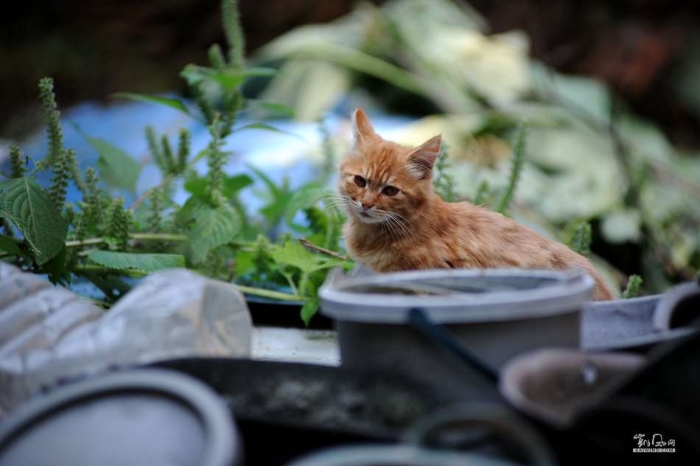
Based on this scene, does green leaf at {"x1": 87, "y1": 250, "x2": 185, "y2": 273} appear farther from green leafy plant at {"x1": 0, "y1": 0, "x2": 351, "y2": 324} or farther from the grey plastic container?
the grey plastic container

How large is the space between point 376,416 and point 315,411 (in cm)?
8

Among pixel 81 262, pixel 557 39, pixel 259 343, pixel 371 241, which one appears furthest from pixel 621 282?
pixel 557 39

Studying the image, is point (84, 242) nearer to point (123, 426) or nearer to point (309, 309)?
A: point (309, 309)

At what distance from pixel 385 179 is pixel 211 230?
50 cm

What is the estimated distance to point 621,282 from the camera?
293 cm

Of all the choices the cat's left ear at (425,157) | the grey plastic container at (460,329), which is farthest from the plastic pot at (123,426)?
the cat's left ear at (425,157)

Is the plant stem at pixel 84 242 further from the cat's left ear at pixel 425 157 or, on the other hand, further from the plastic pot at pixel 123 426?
the plastic pot at pixel 123 426

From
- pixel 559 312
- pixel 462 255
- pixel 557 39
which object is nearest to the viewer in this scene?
pixel 559 312

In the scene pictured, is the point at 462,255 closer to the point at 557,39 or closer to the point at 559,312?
the point at 559,312

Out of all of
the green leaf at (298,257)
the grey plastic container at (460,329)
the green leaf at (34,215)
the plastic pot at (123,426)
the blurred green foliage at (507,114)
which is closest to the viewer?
the plastic pot at (123,426)

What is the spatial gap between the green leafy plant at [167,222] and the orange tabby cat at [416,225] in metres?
0.11

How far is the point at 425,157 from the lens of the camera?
208 cm

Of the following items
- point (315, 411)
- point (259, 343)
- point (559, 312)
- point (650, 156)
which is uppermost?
point (559, 312)

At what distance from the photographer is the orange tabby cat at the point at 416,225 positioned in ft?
5.94
